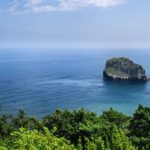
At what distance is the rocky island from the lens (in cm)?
15362

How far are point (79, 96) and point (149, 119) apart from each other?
70998 millimetres

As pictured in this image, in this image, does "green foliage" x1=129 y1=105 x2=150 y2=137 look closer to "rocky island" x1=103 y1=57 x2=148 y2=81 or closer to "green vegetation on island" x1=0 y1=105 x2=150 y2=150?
"green vegetation on island" x1=0 y1=105 x2=150 y2=150

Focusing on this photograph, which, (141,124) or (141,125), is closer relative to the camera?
(141,125)

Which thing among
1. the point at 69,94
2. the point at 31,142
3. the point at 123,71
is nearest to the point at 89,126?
the point at 31,142

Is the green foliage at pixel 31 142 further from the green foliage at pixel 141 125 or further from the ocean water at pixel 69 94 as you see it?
the ocean water at pixel 69 94

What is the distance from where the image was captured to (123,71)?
157375 millimetres

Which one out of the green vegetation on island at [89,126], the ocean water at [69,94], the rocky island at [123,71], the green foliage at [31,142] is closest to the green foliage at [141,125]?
the green vegetation on island at [89,126]

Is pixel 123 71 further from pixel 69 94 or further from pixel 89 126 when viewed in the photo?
pixel 89 126

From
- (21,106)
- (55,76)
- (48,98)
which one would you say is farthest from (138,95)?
(55,76)

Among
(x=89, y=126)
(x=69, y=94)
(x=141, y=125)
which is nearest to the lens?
(x=89, y=126)

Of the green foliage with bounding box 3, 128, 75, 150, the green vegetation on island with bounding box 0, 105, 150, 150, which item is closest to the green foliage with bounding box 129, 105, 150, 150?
the green vegetation on island with bounding box 0, 105, 150, 150

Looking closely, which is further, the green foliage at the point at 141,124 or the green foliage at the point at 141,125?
the green foliage at the point at 141,124

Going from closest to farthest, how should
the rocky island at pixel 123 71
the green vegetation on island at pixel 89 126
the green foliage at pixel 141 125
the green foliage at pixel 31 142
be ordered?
the green foliage at pixel 31 142 < the green vegetation on island at pixel 89 126 < the green foliage at pixel 141 125 < the rocky island at pixel 123 71

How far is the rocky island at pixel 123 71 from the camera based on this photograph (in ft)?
504
